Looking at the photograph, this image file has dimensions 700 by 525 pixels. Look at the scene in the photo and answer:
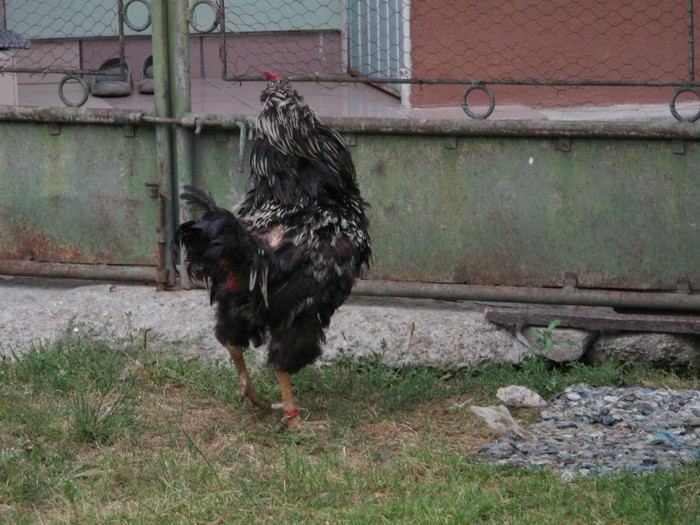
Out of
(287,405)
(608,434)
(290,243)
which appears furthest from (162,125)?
(608,434)

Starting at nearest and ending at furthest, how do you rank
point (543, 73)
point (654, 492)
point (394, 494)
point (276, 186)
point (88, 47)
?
point (654, 492) → point (394, 494) → point (276, 186) → point (543, 73) → point (88, 47)

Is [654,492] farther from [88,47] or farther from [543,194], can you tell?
[88,47]

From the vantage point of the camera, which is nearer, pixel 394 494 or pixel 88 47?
pixel 394 494

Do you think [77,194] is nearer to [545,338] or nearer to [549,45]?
[545,338]

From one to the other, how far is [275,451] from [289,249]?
1.00 meters

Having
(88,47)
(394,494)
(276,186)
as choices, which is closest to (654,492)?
(394,494)

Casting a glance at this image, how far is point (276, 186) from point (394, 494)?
5.82 feet

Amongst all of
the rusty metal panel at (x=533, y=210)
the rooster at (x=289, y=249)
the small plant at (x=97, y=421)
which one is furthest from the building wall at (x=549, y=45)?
the small plant at (x=97, y=421)

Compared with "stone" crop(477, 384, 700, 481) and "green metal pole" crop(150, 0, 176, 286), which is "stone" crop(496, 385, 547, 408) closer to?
"stone" crop(477, 384, 700, 481)

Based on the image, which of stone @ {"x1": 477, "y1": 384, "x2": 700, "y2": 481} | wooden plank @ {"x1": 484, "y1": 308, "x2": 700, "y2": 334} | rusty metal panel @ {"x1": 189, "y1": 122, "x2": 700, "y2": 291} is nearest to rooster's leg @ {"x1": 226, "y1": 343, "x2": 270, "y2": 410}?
stone @ {"x1": 477, "y1": 384, "x2": 700, "y2": 481}

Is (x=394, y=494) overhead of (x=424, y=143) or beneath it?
beneath

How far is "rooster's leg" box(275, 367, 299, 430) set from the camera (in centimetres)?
502

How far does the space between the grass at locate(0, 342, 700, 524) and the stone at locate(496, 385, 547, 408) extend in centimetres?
14

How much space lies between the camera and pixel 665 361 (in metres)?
5.89
